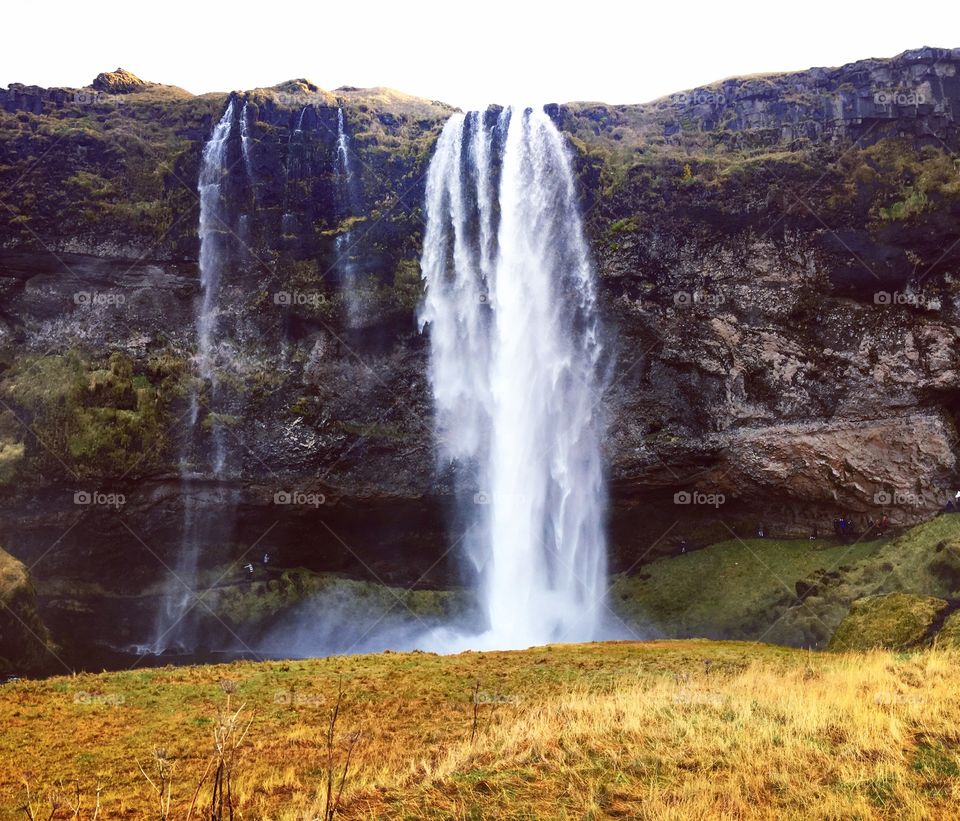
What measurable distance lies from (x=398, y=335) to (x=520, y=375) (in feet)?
22.5

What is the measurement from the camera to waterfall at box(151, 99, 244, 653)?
34.9 m

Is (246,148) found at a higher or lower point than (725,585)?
higher

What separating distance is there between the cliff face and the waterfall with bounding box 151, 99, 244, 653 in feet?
1.42

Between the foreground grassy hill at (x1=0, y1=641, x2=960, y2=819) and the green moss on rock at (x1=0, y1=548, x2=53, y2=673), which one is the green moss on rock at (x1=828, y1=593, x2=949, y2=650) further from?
the green moss on rock at (x1=0, y1=548, x2=53, y2=673)

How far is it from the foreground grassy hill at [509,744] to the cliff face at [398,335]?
1895 cm

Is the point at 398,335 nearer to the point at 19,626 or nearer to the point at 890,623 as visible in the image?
the point at 19,626

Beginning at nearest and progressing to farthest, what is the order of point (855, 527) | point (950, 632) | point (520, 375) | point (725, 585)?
1. point (950, 632)
2. point (725, 585)
3. point (855, 527)
4. point (520, 375)

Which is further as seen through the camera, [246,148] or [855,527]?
[246,148]

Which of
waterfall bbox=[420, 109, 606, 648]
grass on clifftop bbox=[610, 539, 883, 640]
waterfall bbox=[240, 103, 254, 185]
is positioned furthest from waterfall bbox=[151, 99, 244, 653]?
grass on clifftop bbox=[610, 539, 883, 640]

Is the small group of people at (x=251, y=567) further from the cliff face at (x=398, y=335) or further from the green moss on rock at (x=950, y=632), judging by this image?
the green moss on rock at (x=950, y=632)

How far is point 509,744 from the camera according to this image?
8.65 meters

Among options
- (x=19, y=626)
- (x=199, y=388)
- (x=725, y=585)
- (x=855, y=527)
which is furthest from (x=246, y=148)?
(x=855, y=527)

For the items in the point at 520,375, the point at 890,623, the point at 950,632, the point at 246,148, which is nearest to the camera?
the point at 950,632

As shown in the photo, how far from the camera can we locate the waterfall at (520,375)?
35.4 metres
